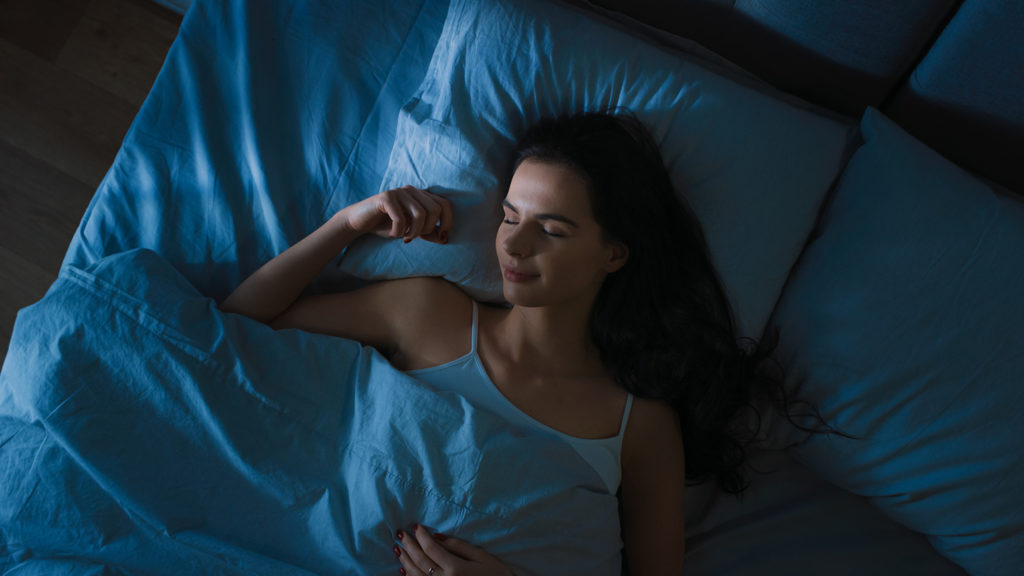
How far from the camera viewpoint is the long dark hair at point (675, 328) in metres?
1.25

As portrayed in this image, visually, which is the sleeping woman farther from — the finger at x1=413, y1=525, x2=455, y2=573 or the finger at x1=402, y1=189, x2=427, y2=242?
the finger at x1=413, y1=525, x2=455, y2=573

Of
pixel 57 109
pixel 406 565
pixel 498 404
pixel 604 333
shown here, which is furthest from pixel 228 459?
pixel 57 109

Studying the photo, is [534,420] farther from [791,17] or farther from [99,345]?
[791,17]

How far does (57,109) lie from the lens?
6.39 ft

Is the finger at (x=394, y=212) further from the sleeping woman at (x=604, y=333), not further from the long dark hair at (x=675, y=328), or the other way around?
the long dark hair at (x=675, y=328)

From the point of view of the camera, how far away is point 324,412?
119cm

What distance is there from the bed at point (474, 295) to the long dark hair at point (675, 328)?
42 millimetres

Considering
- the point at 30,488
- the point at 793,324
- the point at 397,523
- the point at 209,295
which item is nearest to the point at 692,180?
the point at 793,324

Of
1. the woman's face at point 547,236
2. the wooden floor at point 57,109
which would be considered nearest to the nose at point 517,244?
the woman's face at point 547,236

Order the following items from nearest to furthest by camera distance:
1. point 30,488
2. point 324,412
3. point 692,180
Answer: point 30,488
point 324,412
point 692,180

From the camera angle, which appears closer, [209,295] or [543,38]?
[543,38]

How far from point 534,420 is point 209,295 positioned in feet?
2.43

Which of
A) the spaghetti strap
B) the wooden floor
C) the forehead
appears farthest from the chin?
the wooden floor

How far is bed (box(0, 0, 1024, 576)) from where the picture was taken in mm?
1130
